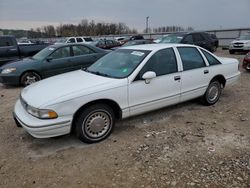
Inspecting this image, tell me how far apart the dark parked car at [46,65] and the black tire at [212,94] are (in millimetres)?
4566

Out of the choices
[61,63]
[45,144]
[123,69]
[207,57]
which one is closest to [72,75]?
[123,69]

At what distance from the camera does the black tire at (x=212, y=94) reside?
16.9 ft

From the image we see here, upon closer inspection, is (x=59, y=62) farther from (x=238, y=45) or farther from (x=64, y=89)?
(x=238, y=45)

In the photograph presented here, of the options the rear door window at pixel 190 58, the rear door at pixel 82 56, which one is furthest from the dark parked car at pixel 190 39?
the rear door window at pixel 190 58

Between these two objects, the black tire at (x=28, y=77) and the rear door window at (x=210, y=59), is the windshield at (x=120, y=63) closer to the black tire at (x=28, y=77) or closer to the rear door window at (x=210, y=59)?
the rear door window at (x=210, y=59)

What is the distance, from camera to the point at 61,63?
7.82 metres

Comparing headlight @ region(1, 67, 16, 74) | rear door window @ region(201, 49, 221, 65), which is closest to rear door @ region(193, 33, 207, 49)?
rear door window @ region(201, 49, 221, 65)

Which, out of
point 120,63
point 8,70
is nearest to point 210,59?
point 120,63

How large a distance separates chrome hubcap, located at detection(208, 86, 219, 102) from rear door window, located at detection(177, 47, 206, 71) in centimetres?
64

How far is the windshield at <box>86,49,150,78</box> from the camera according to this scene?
4000 mm

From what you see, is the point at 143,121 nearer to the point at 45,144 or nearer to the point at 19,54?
the point at 45,144

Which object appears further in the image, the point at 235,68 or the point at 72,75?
the point at 235,68

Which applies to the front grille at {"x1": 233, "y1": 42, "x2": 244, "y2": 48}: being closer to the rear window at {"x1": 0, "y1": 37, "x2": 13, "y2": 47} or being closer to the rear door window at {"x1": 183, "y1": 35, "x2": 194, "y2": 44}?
the rear door window at {"x1": 183, "y1": 35, "x2": 194, "y2": 44}

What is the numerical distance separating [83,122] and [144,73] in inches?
51.9
